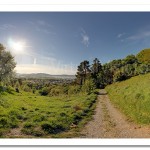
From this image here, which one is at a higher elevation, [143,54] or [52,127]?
[143,54]

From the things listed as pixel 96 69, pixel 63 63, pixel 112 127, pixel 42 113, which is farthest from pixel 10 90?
pixel 112 127

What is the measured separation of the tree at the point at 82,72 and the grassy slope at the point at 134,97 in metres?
2.63

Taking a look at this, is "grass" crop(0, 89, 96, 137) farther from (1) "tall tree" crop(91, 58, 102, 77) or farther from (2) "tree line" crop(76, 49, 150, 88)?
(1) "tall tree" crop(91, 58, 102, 77)

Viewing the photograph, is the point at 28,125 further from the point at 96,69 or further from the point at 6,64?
the point at 96,69

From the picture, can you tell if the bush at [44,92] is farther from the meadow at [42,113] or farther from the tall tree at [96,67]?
the tall tree at [96,67]

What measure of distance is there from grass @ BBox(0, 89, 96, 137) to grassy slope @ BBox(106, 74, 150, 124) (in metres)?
1.98

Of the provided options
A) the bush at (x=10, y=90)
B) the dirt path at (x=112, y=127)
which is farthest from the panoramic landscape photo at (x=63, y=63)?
the bush at (x=10, y=90)

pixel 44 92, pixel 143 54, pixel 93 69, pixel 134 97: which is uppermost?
pixel 143 54

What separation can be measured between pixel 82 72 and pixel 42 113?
97.9 inches

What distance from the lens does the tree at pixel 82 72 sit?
1445 centimetres

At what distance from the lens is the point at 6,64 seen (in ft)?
48.8

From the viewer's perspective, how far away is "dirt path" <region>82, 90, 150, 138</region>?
12.8m
